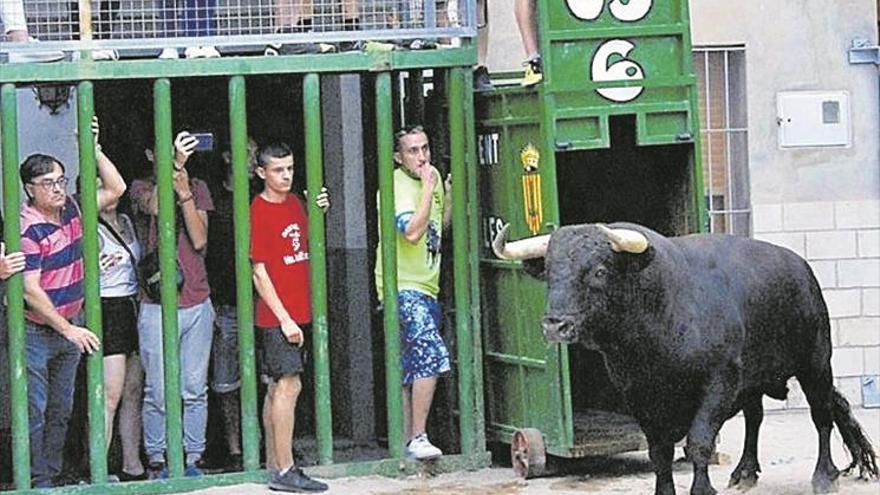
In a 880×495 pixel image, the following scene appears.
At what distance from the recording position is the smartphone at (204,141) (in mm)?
11712

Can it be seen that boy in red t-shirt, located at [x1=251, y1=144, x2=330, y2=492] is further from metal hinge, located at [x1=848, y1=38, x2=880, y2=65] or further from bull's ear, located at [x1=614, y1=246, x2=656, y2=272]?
metal hinge, located at [x1=848, y1=38, x2=880, y2=65]

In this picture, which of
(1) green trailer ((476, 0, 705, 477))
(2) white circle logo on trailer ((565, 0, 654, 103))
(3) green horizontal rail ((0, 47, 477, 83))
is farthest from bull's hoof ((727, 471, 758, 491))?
(3) green horizontal rail ((0, 47, 477, 83))

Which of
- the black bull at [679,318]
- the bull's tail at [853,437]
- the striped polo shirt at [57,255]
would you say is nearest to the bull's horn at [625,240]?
the black bull at [679,318]

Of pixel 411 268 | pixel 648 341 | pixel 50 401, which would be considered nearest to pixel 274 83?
pixel 411 268

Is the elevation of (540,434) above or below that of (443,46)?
below

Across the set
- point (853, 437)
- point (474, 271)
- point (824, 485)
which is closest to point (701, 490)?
point (824, 485)

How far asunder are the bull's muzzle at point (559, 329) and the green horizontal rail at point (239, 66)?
2.52 m

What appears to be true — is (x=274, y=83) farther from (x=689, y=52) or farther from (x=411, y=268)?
(x=689, y=52)

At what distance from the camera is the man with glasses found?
423 inches

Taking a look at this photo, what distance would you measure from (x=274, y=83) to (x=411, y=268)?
163 cm

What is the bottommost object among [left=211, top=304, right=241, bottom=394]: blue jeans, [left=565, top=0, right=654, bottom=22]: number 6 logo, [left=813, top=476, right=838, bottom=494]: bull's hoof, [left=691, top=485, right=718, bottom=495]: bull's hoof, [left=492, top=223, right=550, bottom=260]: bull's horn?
[left=813, top=476, right=838, bottom=494]: bull's hoof

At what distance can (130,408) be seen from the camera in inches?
443

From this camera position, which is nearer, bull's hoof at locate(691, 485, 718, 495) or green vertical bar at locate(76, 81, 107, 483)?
bull's hoof at locate(691, 485, 718, 495)

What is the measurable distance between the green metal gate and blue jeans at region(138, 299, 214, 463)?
18 cm
